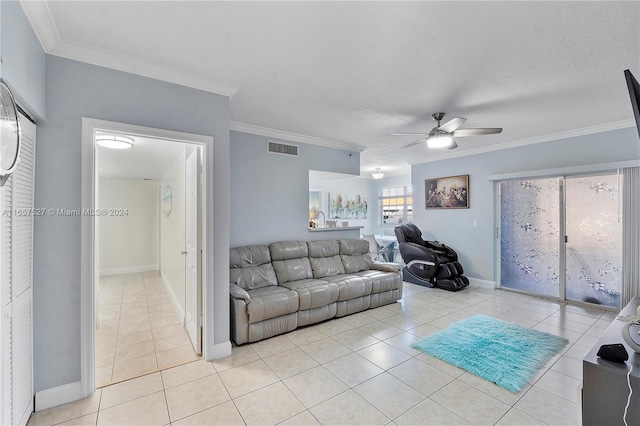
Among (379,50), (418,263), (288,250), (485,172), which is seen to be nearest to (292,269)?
(288,250)

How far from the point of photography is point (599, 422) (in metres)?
1.48

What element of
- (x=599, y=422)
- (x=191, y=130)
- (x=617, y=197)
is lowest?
(x=599, y=422)

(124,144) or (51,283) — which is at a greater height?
(124,144)

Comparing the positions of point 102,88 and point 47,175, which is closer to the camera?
point 47,175

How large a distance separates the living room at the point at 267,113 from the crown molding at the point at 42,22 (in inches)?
0.4

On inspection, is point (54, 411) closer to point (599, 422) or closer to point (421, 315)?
point (599, 422)

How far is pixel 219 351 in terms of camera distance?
269 cm

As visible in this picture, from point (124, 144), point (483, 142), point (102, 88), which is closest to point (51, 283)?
point (102, 88)

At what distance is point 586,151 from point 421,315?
3.37 metres

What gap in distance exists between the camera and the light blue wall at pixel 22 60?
1419mm

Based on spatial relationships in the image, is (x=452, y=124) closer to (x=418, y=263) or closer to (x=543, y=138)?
(x=543, y=138)

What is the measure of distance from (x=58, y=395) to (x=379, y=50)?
3.43 meters

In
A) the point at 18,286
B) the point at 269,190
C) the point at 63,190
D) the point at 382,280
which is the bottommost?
the point at 382,280

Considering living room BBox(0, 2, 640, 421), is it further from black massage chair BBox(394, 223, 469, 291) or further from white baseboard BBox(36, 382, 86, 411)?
black massage chair BBox(394, 223, 469, 291)
